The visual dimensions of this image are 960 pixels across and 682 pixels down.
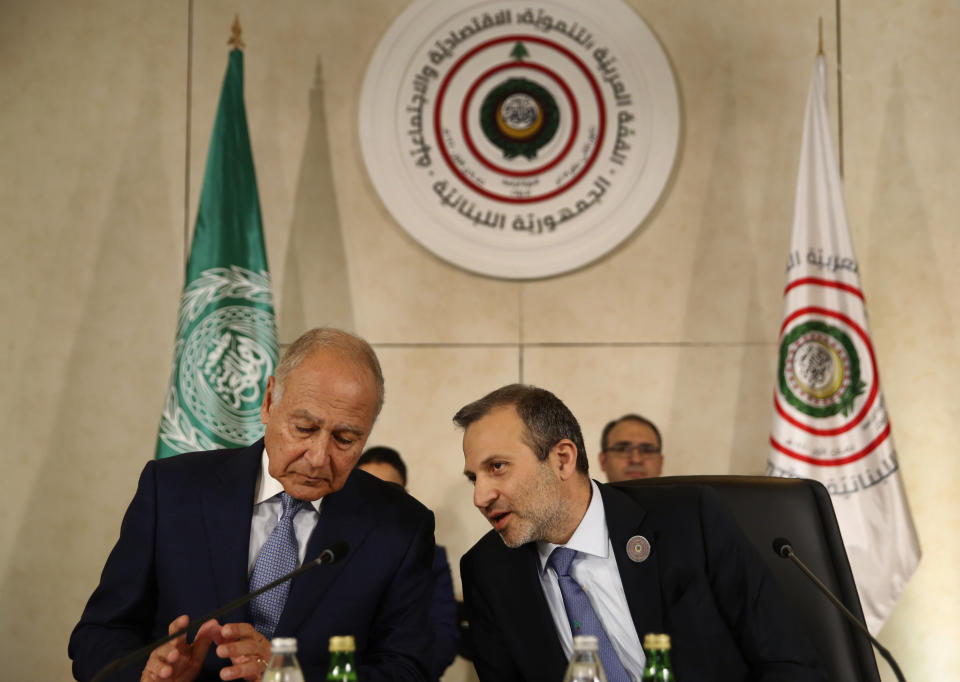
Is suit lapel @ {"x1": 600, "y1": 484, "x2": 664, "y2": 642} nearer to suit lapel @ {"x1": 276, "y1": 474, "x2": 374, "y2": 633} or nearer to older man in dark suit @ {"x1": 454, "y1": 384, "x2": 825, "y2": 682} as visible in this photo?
older man in dark suit @ {"x1": 454, "y1": 384, "x2": 825, "y2": 682}

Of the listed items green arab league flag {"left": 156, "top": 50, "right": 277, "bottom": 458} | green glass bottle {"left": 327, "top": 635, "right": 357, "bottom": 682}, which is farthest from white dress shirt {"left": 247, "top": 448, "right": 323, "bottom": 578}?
green arab league flag {"left": 156, "top": 50, "right": 277, "bottom": 458}

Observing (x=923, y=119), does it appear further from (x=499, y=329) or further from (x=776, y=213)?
(x=499, y=329)

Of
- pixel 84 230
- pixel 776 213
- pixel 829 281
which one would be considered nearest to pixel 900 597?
pixel 829 281

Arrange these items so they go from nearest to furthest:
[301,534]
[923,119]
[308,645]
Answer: [308,645], [301,534], [923,119]

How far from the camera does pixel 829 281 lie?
356cm

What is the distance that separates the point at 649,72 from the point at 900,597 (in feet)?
7.05

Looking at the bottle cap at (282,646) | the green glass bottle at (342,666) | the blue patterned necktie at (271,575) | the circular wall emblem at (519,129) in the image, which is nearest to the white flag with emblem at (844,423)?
the circular wall emblem at (519,129)

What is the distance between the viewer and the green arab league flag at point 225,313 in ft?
11.1

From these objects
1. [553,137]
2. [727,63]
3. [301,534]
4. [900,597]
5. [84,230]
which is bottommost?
[900,597]

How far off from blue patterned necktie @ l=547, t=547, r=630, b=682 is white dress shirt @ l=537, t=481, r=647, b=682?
1cm

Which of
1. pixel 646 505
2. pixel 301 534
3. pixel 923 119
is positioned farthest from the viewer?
pixel 923 119

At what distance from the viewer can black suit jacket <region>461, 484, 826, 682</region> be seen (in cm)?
194

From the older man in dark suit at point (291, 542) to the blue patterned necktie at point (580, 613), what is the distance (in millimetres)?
280

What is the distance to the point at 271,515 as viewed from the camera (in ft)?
6.53
